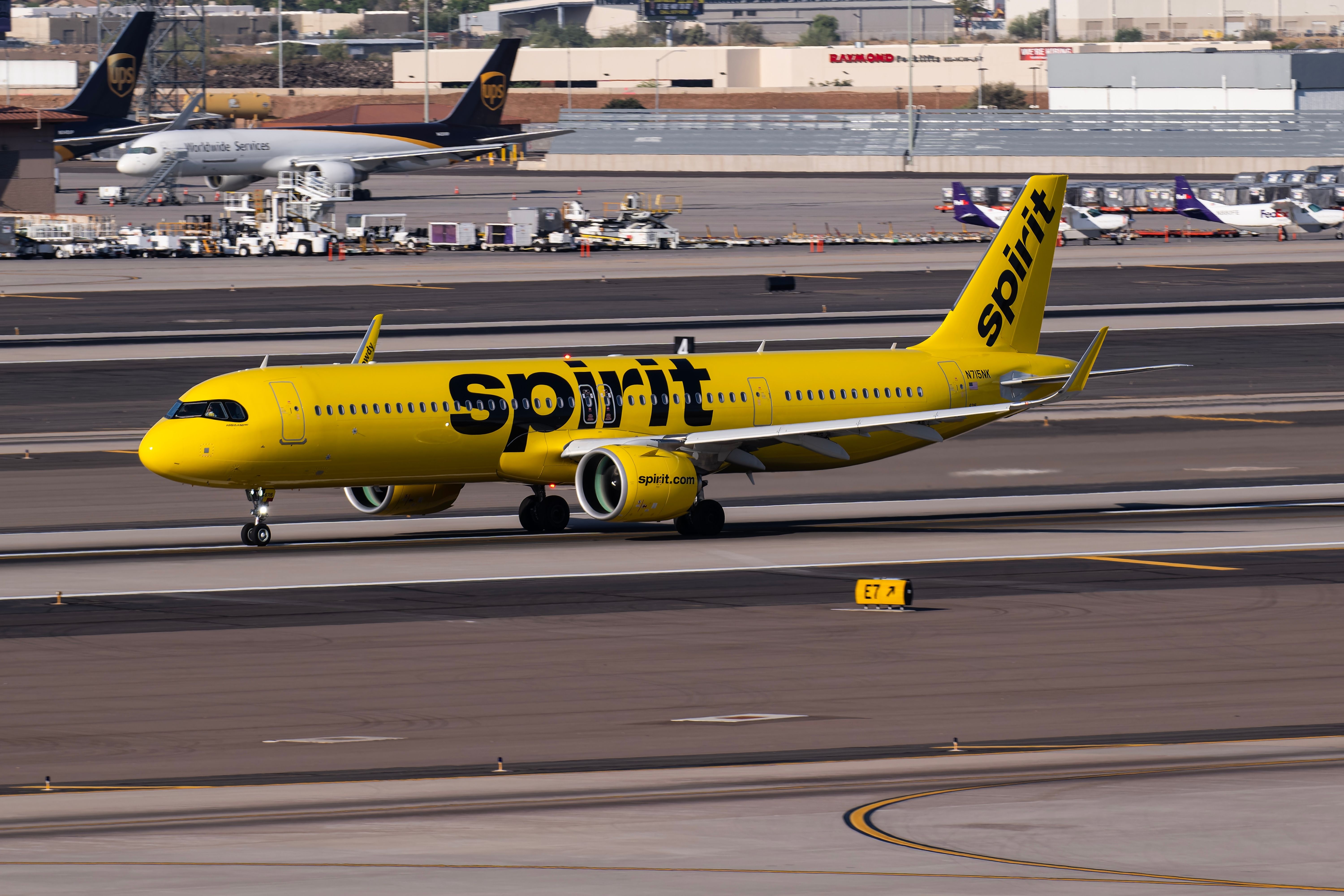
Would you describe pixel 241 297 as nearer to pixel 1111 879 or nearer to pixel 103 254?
pixel 103 254

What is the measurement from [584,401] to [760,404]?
4663 millimetres

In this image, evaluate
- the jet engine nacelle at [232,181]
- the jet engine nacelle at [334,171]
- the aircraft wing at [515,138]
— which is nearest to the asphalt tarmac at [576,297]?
the jet engine nacelle at [334,171]

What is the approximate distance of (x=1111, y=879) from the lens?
19.9m

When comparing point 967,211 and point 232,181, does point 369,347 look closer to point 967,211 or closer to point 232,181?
point 967,211

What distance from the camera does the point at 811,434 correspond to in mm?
48500

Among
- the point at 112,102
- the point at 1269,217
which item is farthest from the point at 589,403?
the point at 112,102

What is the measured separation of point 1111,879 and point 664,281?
97.9 m

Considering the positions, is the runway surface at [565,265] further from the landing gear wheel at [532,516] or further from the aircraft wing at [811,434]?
the aircraft wing at [811,434]

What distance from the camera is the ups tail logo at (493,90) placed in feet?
599

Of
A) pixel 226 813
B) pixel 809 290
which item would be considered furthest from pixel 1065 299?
pixel 226 813

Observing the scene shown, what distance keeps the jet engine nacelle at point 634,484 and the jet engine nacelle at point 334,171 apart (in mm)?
120470

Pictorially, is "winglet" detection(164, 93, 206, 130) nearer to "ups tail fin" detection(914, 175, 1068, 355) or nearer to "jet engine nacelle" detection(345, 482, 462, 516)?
"ups tail fin" detection(914, 175, 1068, 355)

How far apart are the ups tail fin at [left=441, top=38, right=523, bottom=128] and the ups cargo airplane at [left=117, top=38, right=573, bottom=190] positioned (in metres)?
0.09

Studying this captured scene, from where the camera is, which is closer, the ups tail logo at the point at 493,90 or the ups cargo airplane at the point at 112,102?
the ups cargo airplane at the point at 112,102
